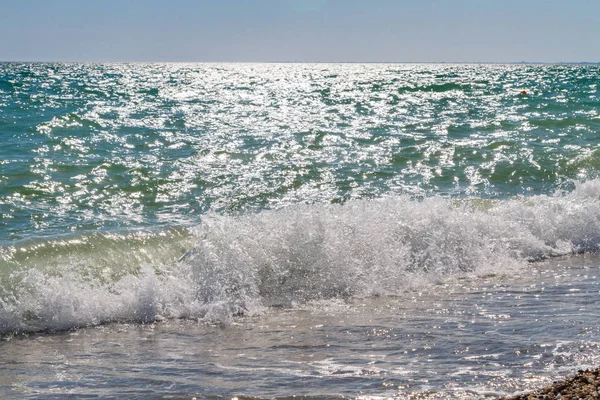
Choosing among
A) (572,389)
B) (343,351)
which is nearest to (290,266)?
(343,351)

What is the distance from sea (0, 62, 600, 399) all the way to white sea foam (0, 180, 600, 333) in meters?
0.03

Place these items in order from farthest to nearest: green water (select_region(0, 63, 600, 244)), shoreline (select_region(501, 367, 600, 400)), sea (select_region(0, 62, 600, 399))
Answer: green water (select_region(0, 63, 600, 244)) < sea (select_region(0, 62, 600, 399)) < shoreline (select_region(501, 367, 600, 400))

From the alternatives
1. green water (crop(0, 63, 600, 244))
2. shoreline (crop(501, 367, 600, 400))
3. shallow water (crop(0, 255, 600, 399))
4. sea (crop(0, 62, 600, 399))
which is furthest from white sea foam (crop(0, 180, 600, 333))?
shoreline (crop(501, 367, 600, 400))

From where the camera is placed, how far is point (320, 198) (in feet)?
39.1

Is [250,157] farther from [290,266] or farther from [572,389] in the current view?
[572,389]

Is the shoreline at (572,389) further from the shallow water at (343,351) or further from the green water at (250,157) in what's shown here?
the green water at (250,157)

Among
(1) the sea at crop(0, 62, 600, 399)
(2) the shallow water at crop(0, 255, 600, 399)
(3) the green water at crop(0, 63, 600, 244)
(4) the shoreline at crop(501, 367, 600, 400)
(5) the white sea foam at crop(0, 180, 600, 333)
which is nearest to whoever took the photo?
(4) the shoreline at crop(501, 367, 600, 400)

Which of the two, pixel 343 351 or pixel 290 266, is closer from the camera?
pixel 343 351

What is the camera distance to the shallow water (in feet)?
15.8

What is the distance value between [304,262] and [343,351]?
8.92 ft

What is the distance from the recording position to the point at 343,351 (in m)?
5.61

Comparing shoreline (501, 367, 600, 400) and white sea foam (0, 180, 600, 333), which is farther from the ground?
white sea foam (0, 180, 600, 333)

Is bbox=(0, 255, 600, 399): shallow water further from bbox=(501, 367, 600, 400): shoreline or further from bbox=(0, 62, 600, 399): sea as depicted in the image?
bbox=(501, 367, 600, 400): shoreline

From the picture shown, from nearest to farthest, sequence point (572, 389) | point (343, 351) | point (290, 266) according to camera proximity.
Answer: point (572, 389)
point (343, 351)
point (290, 266)
